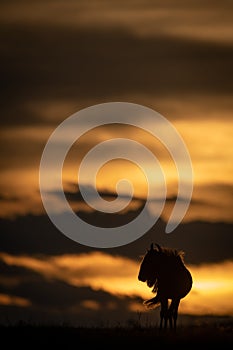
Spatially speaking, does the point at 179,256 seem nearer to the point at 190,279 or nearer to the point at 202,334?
the point at 190,279

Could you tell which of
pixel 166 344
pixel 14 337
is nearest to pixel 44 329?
pixel 14 337

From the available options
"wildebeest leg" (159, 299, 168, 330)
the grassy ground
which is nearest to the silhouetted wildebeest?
"wildebeest leg" (159, 299, 168, 330)

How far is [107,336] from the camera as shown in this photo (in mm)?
35906

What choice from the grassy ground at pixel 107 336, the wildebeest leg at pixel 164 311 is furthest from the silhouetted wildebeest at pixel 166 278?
the grassy ground at pixel 107 336

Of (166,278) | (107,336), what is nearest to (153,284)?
(166,278)

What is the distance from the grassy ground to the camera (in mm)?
34781

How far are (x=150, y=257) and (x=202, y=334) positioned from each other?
4.98 m

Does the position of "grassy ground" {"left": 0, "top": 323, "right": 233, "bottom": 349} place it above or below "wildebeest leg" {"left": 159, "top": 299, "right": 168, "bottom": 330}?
below

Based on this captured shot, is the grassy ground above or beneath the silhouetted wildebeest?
beneath

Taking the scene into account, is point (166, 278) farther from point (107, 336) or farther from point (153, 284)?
point (107, 336)

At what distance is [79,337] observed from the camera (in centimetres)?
3591

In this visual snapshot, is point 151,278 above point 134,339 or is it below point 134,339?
above

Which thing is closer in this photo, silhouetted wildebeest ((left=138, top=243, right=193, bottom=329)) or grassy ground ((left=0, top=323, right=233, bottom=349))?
grassy ground ((left=0, top=323, right=233, bottom=349))

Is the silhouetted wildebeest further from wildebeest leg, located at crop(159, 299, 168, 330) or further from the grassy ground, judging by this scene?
the grassy ground
